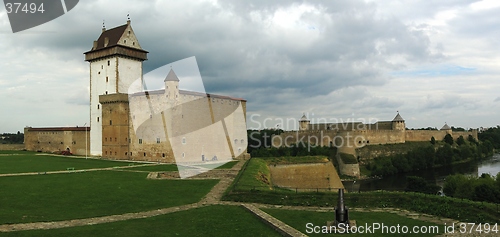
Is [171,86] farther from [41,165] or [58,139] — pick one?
[58,139]

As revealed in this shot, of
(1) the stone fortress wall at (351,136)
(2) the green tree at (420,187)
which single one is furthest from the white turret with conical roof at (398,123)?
(2) the green tree at (420,187)

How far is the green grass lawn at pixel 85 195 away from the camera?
1209 cm

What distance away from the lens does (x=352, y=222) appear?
1063 centimetres

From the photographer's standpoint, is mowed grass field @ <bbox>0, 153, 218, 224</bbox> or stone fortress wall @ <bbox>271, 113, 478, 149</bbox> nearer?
mowed grass field @ <bbox>0, 153, 218, 224</bbox>

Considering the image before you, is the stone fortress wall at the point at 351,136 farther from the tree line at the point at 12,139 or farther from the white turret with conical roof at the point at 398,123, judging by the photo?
the tree line at the point at 12,139

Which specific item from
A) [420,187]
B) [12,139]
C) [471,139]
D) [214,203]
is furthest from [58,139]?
[471,139]

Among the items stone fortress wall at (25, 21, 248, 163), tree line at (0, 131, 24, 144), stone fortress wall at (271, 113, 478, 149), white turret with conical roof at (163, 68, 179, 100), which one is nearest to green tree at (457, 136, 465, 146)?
stone fortress wall at (271, 113, 478, 149)

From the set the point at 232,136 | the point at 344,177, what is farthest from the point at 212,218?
the point at 344,177

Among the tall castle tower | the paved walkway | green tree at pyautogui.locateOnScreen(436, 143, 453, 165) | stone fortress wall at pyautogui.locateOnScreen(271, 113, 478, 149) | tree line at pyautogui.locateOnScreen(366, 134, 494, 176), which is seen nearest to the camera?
the paved walkway

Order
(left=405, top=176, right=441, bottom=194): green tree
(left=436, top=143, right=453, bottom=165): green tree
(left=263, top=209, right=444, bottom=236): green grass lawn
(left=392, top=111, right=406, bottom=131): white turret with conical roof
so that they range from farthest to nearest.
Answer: (left=392, top=111, right=406, bottom=131): white turret with conical roof, (left=436, top=143, right=453, bottom=165): green tree, (left=405, top=176, right=441, bottom=194): green tree, (left=263, top=209, right=444, bottom=236): green grass lawn

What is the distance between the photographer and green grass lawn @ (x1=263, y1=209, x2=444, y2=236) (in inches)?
412

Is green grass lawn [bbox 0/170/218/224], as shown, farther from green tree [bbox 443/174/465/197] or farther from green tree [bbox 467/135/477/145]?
green tree [bbox 467/135/477/145]

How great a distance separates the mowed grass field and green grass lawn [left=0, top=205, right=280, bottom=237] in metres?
1.60

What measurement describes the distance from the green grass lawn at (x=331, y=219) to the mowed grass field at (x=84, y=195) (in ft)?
14.2
